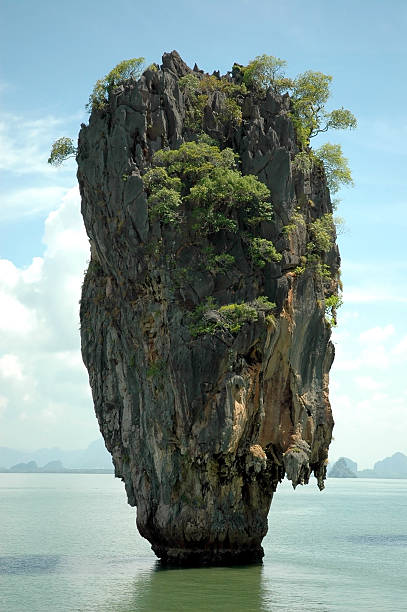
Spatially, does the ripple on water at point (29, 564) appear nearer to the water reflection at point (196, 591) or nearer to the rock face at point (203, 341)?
the rock face at point (203, 341)

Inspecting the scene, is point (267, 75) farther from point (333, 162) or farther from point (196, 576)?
point (196, 576)

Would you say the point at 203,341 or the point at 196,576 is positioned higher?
the point at 203,341

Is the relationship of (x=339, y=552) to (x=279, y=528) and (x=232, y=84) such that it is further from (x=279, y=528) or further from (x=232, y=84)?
(x=232, y=84)

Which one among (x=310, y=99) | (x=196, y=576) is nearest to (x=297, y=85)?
(x=310, y=99)

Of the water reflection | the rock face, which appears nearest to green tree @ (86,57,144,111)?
the rock face

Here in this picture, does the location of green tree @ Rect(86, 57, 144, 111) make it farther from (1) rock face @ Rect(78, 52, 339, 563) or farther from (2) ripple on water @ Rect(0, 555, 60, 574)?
(2) ripple on water @ Rect(0, 555, 60, 574)

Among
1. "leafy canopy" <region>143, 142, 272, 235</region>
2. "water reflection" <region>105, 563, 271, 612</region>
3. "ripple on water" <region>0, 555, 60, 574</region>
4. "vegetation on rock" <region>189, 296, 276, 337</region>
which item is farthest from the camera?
"ripple on water" <region>0, 555, 60, 574</region>

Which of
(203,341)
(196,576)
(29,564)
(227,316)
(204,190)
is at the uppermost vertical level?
(204,190)

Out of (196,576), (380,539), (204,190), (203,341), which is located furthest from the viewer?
(380,539)

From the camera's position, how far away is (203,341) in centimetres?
2548

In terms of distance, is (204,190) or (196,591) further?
(204,190)

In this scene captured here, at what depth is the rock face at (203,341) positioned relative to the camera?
2570cm

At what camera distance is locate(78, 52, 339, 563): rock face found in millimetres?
25703

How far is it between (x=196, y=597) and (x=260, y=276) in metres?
11.1
